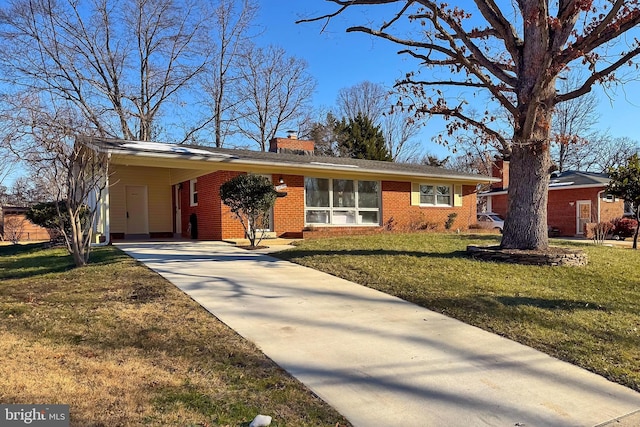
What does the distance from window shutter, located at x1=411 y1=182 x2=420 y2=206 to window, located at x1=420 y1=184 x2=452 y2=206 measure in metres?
0.27

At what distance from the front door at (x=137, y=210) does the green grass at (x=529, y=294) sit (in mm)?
9325

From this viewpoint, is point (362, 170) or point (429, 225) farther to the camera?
point (429, 225)

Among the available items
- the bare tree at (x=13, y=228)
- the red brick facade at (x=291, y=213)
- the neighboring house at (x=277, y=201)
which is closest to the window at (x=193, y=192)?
the neighboring house at (x=277, y=201)

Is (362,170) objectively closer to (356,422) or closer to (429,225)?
(429,225)

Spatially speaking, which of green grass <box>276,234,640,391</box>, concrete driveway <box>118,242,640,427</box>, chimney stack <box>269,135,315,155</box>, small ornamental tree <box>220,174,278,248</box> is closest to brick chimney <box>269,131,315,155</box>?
chimney stack <box>269,135,315,155</box>

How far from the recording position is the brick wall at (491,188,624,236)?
2575 cm

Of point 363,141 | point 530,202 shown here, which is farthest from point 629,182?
point 363,141

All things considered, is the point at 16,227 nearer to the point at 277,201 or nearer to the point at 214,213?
the point at 214,213

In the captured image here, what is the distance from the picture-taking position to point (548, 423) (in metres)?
3.38

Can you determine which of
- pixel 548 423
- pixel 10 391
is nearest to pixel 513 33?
pixel 548 423

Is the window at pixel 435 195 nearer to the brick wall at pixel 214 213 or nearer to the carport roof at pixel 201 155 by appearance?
the carport roof at pixel 201 155

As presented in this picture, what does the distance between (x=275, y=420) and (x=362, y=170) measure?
1429 centimetres

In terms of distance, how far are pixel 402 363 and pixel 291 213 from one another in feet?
39.5

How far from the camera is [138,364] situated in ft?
13.1
